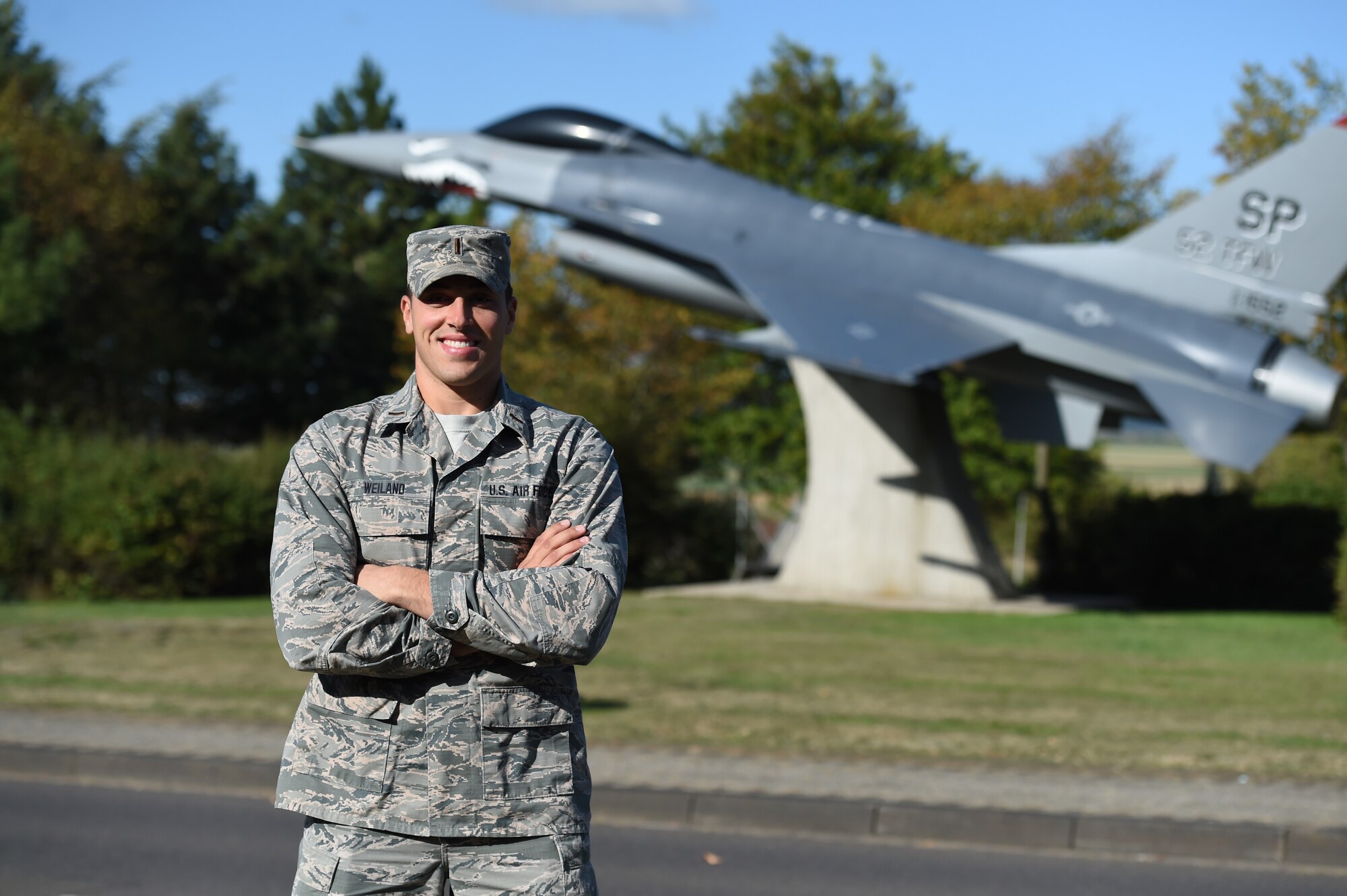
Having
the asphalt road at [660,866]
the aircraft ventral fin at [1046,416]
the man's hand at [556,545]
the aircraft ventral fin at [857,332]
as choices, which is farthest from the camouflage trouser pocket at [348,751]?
the aircraft ventral fin at [1046,416]

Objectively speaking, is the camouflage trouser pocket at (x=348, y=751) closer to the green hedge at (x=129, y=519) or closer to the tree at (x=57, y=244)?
the green hedge at (x=129, y=519)

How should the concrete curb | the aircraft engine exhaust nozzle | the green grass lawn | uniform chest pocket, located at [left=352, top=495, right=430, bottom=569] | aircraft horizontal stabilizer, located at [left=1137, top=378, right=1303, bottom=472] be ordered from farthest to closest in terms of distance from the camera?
the aircraft engine exhaust nozzle, aircraft horizontal stabilizer, located at [left=1137, top=378, right=1303, bottom=472], the green grass lawn, the concrete curb, uniform chest pocket, located at [left=352, top=495, right=430, bottom=569]

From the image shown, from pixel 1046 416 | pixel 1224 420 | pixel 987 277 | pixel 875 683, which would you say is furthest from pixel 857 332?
pixel 875 683

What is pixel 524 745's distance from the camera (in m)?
2.95

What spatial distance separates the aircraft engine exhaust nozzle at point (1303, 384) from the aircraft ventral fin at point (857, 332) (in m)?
3.24

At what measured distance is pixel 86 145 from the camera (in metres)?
38.4

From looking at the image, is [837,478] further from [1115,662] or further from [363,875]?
[363,875]

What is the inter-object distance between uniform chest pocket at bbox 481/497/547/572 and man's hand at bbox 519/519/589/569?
23 mm

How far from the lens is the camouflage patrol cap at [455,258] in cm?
306

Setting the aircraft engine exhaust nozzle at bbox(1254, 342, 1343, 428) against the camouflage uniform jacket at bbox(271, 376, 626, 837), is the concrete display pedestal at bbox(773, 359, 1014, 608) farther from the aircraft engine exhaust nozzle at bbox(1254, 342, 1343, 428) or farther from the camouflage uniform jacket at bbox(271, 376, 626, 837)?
the camouflage uniform jacket at bbox(271, 376, 626, 837)

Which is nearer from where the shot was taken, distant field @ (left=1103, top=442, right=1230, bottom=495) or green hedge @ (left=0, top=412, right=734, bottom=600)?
green hedge @ (left=0, top=412, right=734, bottom=600)

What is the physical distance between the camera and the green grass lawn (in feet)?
29.4

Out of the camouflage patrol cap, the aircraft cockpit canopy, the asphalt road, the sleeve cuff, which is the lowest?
the asphalt road

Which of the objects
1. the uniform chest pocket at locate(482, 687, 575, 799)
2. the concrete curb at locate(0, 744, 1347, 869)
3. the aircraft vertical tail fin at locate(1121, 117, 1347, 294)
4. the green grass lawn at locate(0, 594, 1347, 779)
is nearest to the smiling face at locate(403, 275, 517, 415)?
the uniform chest pocket at locate(482, 687, 575, 799)
